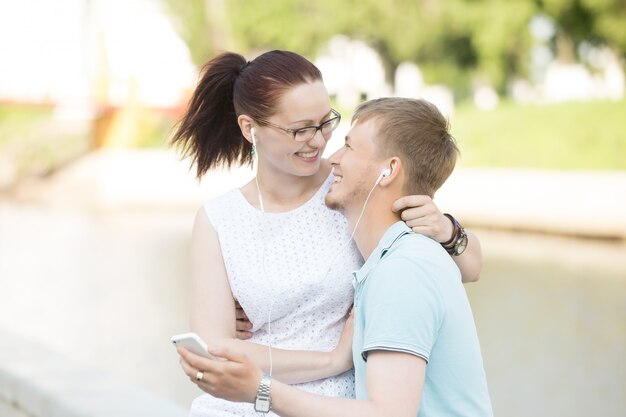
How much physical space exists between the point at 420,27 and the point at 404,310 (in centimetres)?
3040

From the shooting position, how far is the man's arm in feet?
6.29

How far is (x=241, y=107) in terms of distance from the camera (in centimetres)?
271

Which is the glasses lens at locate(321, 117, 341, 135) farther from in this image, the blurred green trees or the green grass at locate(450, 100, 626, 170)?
the blurred green trees

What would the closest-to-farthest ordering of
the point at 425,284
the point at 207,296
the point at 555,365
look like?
the point at 425,284
the point at 207,296
the point at 555,365

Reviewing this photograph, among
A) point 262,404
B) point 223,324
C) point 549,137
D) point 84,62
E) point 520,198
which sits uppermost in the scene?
point 84,62

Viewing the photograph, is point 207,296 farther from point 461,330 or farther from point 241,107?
point 461,330

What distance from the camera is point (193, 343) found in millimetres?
1998

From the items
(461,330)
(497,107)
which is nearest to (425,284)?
(461,330)

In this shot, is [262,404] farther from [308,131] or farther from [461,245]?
[308,131]

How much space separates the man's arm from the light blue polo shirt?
0.10 ft

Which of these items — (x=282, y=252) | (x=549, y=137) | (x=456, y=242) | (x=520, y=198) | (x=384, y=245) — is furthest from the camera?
(x=549, y=137)

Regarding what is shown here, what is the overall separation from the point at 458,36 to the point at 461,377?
29.9 metres

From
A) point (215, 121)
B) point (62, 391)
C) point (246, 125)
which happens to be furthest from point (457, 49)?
point (246, 125)

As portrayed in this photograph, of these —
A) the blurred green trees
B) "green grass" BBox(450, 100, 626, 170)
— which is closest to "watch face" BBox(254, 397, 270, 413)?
"green grass" BBox(450, 100, 626, 170)
